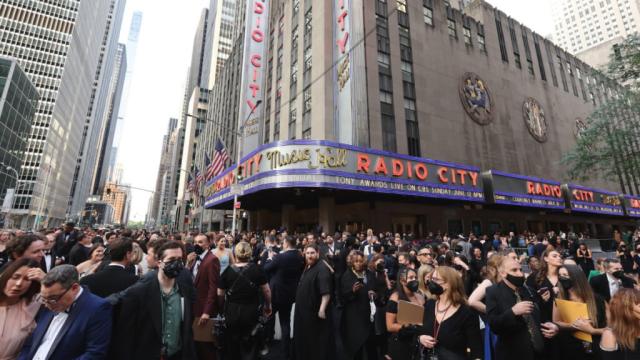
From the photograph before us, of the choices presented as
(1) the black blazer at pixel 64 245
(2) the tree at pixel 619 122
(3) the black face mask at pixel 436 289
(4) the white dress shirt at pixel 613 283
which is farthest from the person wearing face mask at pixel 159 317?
(2) the tree at pixel 619 122

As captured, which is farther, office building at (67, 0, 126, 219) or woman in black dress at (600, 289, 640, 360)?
office building at (67, 0, 126, 219)

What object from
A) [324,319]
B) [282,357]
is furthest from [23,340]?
[282,357]

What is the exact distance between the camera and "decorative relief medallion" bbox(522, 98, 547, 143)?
Result: 35062 millimetres

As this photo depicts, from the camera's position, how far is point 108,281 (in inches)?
145

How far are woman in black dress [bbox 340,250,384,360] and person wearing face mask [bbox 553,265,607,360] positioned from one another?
2916mm

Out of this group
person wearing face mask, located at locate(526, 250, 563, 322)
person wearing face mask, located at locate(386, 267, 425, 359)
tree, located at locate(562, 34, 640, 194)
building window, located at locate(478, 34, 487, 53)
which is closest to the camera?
person wearing face mask, located at locate(386, 267, 425, 359)

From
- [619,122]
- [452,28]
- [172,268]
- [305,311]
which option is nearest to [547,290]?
[305,311]

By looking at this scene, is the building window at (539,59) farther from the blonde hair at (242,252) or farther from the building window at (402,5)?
the blonde hair at (242,252)

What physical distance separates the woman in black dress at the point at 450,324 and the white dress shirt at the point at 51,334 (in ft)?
12.6

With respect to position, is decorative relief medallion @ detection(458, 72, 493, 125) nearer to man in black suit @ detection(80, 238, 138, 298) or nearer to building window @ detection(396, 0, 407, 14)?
building window @ detection(396, 0, 407, 14)

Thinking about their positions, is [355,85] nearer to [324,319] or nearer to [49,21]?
[324,319]

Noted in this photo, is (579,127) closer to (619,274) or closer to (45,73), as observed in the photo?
(619,274)

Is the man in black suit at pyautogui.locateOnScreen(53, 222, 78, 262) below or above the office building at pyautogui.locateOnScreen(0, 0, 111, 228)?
below

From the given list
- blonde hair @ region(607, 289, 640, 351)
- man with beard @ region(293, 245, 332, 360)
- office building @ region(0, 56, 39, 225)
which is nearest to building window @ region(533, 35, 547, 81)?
blonde hair @ region(607, 289, 640, 351)
